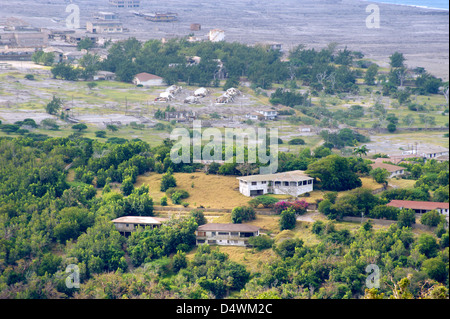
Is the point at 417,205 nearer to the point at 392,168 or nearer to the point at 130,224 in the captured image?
the point at 392,168

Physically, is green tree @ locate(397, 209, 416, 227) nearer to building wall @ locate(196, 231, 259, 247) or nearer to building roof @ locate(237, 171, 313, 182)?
building roof @ locate(237, 171, 313, 182)

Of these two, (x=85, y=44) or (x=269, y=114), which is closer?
(x=269, y=114)

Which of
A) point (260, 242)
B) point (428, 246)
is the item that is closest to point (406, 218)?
point (428, 246)

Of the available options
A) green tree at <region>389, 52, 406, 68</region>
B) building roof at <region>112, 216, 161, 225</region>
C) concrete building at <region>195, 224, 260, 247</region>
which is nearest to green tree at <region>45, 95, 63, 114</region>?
building roof at <region>112, 216, 161, 225</region>

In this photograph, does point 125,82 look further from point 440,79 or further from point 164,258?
point 164,258

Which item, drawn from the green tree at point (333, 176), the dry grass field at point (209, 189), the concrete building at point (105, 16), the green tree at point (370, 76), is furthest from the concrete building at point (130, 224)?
the concrete building at point (105, 16)

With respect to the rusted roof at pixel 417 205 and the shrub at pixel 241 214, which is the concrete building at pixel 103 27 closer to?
the shrub at pixel 241 214
